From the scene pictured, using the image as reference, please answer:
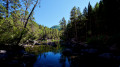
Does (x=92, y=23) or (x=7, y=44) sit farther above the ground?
(x=92, y=23)

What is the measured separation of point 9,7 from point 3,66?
31.9ft

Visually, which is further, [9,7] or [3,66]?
[9,7]

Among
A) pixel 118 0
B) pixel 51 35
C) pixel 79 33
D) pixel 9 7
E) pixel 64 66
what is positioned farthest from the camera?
pixel 51 35

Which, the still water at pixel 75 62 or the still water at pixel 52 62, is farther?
the still water at pixel 52 62

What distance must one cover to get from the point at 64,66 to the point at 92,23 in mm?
22630

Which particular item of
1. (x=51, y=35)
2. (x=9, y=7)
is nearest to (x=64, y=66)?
(x=9, y=7)

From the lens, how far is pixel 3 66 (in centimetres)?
623

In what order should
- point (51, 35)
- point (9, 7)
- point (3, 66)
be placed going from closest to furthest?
point (3, 66) → point (9, 7) → point (51, 35)

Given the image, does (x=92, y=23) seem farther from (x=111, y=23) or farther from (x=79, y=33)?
(x=111, y=23)

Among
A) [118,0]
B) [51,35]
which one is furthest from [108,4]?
[51,35]

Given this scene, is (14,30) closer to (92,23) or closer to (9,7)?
(9,7)

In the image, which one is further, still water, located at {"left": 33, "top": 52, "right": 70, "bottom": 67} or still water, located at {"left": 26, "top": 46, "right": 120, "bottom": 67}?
still water, located at {"left": 33, "top": 52, "right": 70, "bottom": 67}

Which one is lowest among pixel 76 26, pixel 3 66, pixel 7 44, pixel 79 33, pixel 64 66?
pixel 64 66

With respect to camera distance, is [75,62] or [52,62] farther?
[52,62]
